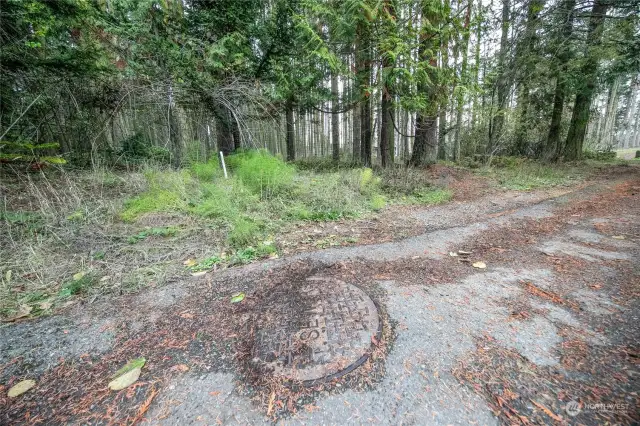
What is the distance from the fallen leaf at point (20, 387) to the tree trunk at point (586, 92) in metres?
12.1

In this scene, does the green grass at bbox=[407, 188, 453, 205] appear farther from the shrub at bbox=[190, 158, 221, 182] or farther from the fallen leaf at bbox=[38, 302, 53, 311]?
the fallen leaf at bbox=[38, 302, 53, 311]

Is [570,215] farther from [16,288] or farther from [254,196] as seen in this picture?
[16,288]

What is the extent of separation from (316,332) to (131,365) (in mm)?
1188

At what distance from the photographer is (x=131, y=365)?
1.60 meters

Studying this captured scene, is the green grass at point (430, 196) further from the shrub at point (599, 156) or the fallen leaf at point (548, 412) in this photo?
the shrub at point (599, 156)

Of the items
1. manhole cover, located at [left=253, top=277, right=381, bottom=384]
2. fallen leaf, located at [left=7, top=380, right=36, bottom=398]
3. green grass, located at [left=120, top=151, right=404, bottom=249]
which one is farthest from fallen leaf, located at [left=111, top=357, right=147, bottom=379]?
green grass, located at [left=120, top=151, right=404, bottom=249]

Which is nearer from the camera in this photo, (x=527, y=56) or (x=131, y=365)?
(x=131, y=365)

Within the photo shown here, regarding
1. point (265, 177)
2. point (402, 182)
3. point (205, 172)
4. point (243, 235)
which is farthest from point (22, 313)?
point (402, 182)

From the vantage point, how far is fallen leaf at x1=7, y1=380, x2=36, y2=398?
1.43m

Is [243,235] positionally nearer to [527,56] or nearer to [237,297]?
[237,297]

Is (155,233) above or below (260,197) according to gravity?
below

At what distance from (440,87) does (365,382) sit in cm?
713

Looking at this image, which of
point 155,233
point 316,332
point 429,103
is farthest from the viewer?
point 429,103

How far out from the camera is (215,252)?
312 cm
